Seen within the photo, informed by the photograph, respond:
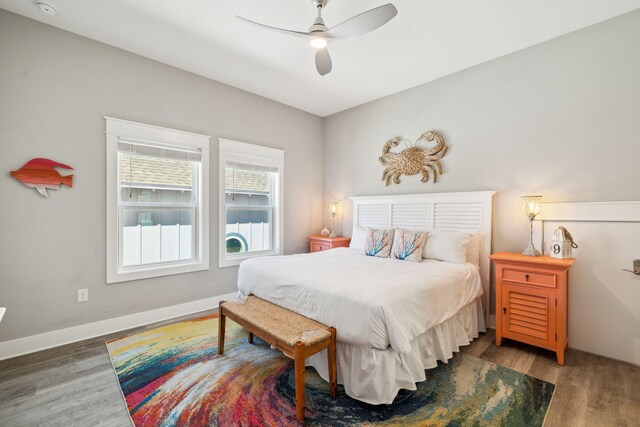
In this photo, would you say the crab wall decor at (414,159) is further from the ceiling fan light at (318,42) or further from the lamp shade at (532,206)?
the ceiling fan light at (318,42)

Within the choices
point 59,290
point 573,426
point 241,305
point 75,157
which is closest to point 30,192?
point 75,157

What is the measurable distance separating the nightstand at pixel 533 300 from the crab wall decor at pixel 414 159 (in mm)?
1385

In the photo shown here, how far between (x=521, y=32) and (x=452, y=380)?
3.10 meters

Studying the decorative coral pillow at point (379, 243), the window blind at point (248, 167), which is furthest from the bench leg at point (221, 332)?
the window blind at point (248, 167)

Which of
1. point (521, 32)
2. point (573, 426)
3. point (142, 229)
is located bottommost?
point (573, 426)

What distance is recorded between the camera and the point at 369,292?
1.96 m

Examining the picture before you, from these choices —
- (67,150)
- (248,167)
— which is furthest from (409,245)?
(67,150)

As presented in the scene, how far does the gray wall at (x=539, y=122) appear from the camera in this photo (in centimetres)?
248

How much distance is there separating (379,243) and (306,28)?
7.63 feet

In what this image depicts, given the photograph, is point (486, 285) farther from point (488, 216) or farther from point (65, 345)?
point (65, 345)

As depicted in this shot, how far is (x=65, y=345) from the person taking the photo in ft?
8.89

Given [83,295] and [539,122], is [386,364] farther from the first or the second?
[83,295]

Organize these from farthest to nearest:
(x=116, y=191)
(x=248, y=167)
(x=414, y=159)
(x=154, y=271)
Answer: (x=248, y=167)
(x=414, y=159)
(x=154, y=271)
(x=116, y=191)

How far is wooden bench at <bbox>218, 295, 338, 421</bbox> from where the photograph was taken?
5.77 feet
